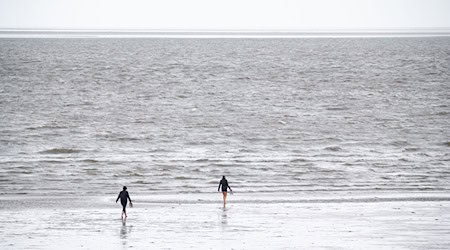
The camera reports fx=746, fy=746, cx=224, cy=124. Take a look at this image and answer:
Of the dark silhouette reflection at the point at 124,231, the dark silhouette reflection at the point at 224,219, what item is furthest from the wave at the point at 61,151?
the dark silhouette reflection at the point at 124,231

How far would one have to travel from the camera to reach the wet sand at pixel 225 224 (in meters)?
22.5

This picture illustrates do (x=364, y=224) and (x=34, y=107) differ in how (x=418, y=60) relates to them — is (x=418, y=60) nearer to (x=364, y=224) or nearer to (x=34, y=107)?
(x=34, y=107)

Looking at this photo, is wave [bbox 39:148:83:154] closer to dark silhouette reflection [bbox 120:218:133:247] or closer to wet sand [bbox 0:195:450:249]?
wet sand [bbox 0:195:450:249]

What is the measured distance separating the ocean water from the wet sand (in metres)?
2.85

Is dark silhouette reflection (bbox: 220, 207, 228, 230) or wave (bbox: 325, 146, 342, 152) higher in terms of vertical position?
wave (bbox: 325, 146, 342, 152)

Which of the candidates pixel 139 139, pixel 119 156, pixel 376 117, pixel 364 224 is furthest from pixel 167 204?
pixel 376 117

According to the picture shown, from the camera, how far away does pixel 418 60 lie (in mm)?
123750

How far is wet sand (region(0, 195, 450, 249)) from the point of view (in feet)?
73.7

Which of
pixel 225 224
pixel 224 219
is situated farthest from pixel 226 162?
pixel 225 224

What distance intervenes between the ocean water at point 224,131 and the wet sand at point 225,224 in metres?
2.85

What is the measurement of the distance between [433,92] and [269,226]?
55.7 metres

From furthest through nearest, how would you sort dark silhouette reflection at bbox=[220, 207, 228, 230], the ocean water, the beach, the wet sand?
the ocean water
dark silhouette reflection at bbox=[220, 207, 228, 230]
the beach
the wet sand

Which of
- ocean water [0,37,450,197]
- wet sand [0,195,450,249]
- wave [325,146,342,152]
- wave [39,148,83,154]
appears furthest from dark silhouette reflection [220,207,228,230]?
wave [39,148,83,154]

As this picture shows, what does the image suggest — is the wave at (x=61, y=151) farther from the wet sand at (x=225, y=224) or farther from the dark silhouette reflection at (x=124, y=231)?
the dark silhouette reflection at (x=124, y=231)
